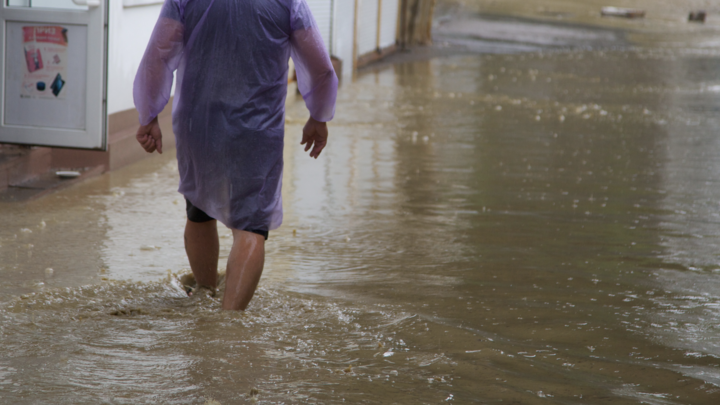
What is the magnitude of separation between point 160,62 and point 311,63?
2.08 ft

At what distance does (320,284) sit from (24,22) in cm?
350

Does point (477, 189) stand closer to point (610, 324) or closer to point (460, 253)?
point (460, 253)

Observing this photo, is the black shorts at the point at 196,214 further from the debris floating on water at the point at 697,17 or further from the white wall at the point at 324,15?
the debris floating on water at the point at 697,17

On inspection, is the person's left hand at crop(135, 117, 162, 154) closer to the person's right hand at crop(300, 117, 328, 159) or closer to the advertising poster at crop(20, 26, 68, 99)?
the person's right hand at crop(300, 117, 328, 159)

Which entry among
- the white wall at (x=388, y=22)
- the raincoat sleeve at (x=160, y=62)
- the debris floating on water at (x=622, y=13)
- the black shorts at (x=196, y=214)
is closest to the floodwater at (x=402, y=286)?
the black shorts at (x=196, y=214)

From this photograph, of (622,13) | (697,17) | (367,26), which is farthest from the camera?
(622,13)

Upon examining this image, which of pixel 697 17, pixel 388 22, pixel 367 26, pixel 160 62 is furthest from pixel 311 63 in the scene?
pixel 697 17

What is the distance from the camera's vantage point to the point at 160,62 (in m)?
3.47

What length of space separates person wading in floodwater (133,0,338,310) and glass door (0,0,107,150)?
2.93m

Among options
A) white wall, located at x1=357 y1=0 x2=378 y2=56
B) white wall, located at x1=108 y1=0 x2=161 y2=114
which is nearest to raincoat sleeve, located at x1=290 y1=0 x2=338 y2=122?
white wall, located at x1=108 y1=0 x2=161 y2=114

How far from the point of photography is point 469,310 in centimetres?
400

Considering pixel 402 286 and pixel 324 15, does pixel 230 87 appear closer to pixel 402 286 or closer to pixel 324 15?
pixel 402 286

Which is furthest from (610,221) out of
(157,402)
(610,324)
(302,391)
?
(157,402)

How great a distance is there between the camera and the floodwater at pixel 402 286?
10.1 feet
